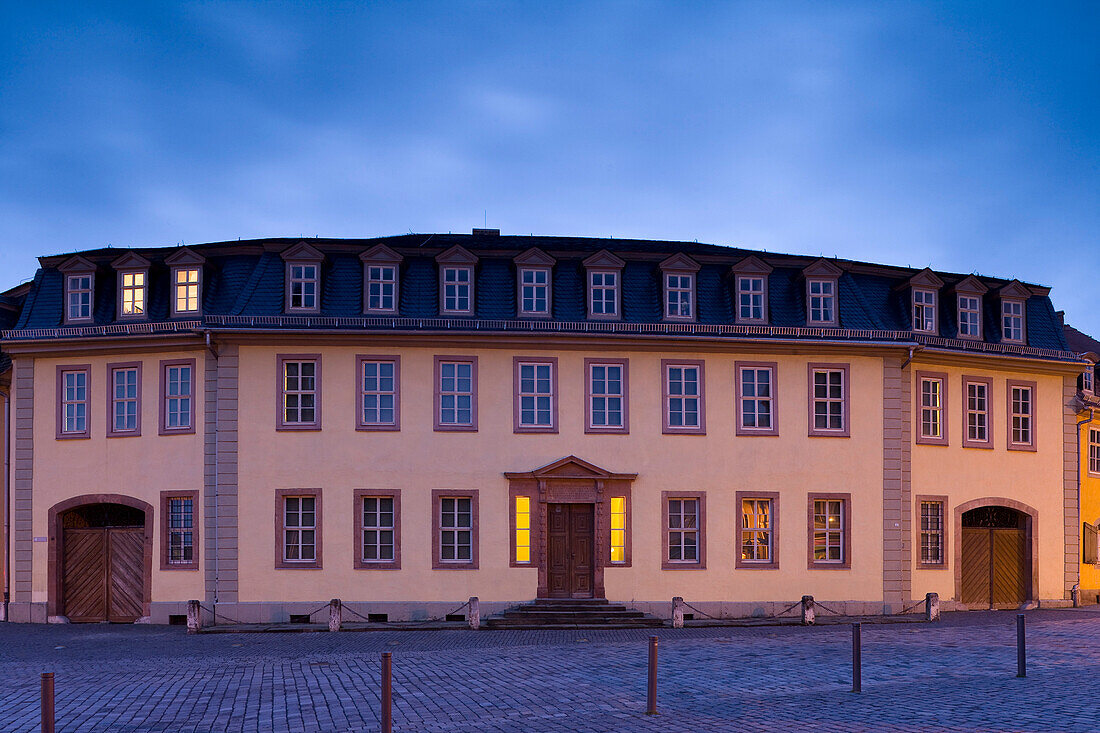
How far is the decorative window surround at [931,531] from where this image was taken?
86.9 feet

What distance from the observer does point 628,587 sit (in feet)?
80.9

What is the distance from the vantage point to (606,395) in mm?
25125

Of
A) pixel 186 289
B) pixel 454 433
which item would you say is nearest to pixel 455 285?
pixel 454 433

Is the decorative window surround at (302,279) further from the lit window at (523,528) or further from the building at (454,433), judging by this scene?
the lit window at (523,528)

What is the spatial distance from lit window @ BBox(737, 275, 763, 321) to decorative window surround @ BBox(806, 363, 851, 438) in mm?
1871

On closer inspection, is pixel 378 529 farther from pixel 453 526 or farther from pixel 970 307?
pixel 970 307

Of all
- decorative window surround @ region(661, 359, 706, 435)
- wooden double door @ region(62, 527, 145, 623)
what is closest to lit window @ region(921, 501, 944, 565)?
decorative window surround @ region(661, 359, 706, 435)

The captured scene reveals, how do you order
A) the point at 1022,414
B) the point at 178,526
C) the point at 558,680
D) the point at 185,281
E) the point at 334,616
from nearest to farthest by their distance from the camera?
the point at 558,680
the point at 334,616
the point at 178,526
the point at 185,281
the point at 1022,414

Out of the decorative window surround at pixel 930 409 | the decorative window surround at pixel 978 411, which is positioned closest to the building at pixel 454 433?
the decorative window surround at pixel 930 409

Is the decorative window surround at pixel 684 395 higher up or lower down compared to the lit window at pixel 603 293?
lower down

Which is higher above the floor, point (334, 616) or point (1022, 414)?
point (1022, 414)

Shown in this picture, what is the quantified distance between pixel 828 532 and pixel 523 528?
7.64 m

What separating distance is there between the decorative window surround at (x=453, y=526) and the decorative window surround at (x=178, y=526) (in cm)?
561

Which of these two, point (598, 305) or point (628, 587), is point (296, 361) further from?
point (628, 587)
